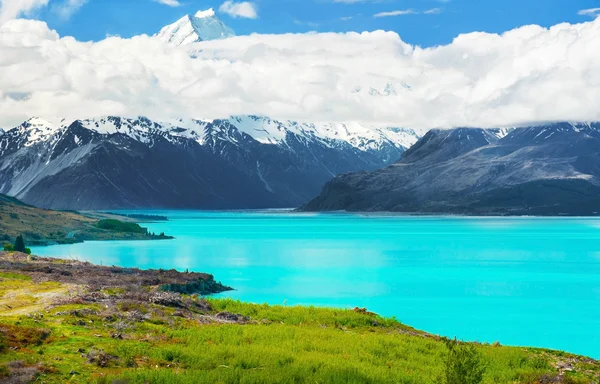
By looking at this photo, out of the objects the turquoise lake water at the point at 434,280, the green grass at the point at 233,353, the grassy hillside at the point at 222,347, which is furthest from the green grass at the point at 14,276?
the turquoise lake water at the point at 434,280

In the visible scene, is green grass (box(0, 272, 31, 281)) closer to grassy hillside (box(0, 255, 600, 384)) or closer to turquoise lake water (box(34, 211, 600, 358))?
grassy hillside (box(0, 255, 600, 384))

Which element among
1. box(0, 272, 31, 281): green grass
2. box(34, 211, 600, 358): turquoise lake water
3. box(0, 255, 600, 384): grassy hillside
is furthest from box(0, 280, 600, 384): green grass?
box(34, 211, 600, 358): turquoise lake water

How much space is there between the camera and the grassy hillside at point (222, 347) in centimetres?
2750

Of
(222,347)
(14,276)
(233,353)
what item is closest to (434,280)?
(14,276)

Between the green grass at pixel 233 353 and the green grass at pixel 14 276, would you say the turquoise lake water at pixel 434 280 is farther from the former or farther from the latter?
the green grass at pixel 14 276

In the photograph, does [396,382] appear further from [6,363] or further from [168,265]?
[168,265]

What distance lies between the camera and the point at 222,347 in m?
31.9

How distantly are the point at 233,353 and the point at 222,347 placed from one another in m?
1.09

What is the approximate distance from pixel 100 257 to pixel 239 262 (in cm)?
3386

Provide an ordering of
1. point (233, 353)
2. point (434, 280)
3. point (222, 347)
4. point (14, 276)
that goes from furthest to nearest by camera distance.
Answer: point (434, 280) → point (14, 276) → point (222, 347) → point (233, 353)

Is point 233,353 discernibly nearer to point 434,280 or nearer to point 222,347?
point 222,347

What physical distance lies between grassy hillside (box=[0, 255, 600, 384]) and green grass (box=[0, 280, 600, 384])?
5 cm

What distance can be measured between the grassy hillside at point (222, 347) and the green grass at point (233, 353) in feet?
0.16

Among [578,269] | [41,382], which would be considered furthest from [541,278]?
[41,382]
